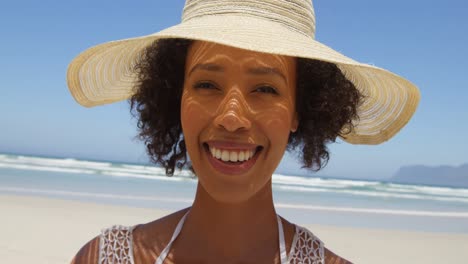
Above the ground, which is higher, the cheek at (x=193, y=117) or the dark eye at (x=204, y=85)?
the dark eye at (x=204, y=85)

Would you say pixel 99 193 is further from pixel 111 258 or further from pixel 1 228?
pixel 111 258

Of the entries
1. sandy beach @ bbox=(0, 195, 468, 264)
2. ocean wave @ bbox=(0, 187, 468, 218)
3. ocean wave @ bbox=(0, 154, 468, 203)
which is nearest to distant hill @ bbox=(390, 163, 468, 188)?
ocean wave @ bbox=(0, 154, 468, 203)

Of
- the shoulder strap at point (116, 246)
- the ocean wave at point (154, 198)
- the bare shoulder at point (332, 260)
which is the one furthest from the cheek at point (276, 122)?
the ocean wave at point (154, 198)

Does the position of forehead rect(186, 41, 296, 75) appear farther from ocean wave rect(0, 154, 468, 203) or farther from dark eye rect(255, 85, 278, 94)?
ocean wave rect(0, 154, 468, 203)

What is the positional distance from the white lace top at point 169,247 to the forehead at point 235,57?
24.0 inches

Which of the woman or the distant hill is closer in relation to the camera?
the woman

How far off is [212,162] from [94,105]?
951 mm

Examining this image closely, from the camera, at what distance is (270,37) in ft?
5.16

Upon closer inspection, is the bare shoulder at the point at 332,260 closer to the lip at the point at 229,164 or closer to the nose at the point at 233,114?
the lip at the point at 229,164

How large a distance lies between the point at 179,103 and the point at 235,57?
0.56 m

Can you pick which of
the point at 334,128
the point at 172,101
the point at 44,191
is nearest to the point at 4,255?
the point at 172,101

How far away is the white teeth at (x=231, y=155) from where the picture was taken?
1587 mm

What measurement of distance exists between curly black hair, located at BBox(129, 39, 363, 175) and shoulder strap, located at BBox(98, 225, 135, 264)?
430 mm

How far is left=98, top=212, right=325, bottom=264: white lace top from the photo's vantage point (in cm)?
185
